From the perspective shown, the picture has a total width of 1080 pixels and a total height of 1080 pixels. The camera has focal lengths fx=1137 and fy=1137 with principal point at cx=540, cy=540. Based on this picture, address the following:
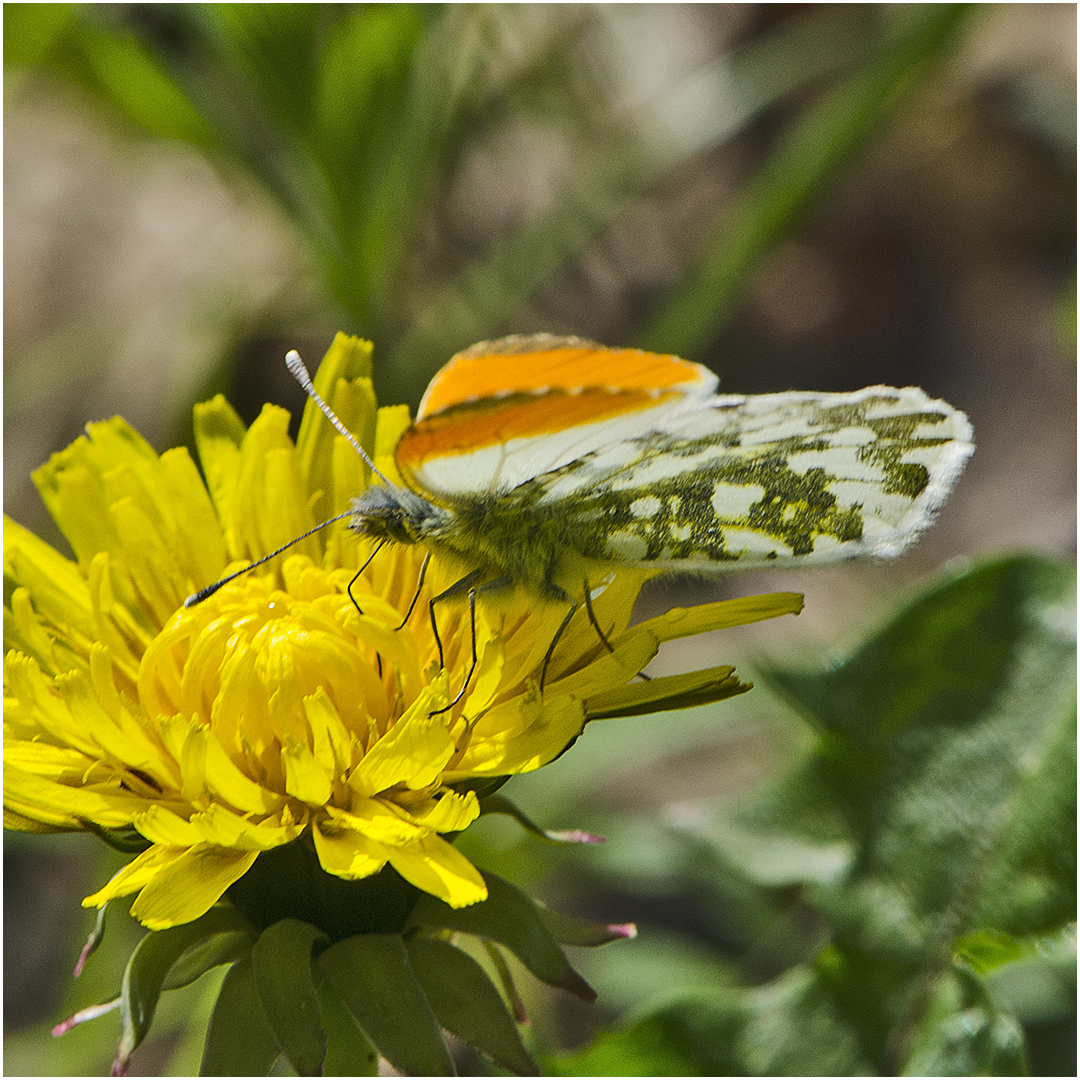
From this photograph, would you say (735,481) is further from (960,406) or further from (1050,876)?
(960,406)

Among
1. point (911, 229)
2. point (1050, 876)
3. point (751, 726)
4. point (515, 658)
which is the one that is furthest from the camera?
point (911, 229)

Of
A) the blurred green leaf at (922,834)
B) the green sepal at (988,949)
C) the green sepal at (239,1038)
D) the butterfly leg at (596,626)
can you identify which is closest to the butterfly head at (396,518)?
the butterfly leg at (596,626)

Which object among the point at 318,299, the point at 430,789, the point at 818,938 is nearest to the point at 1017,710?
the point at 818,938

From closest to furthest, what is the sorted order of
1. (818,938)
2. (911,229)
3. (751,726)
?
(818,938) < (751,726) < (911,229)

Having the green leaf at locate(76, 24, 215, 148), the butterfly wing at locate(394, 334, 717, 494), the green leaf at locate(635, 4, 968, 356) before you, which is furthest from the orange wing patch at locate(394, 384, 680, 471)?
the green leaf at locate(76, 24, 215, 148)

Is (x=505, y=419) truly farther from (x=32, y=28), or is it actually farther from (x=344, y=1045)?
(x=32, y=28)
